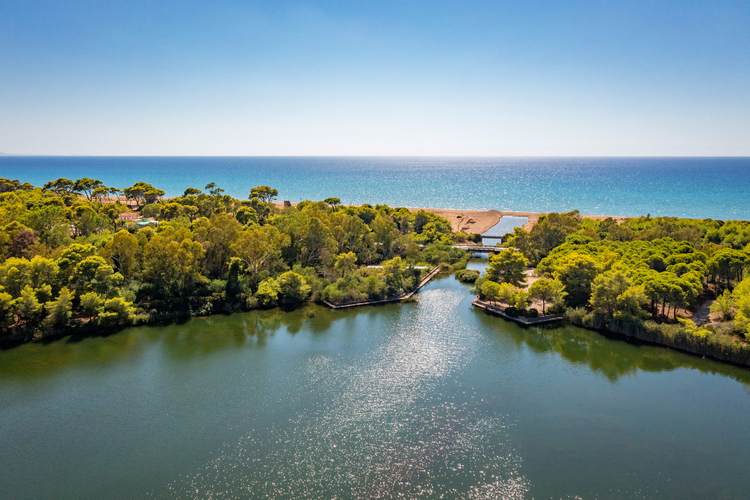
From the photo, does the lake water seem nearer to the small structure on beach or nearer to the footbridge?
the footbridge

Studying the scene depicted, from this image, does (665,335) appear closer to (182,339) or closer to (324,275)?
(324,275)

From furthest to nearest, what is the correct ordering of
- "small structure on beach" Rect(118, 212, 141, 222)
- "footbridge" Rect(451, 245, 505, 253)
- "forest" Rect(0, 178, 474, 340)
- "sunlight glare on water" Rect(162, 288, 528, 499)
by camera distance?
"small structure on beach" Rect(118, 212, 141, 222), "footbridge" Rect(451, 245, 505, 253), "forest" Rect(0, 178, 474, 340), "sunlight glare on water" Rect(162, 288, 528, 499)

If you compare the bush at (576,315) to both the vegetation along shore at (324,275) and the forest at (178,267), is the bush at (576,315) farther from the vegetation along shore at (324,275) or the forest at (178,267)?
the forest at (178,267)

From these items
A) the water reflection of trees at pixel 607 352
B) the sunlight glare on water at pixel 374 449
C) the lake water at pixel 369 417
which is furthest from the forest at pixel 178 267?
the sunlight glare on water at pixel 374 449

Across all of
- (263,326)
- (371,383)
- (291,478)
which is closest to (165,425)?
(291,478)

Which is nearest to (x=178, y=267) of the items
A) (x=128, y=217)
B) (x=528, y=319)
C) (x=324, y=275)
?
(x=324, y=275)

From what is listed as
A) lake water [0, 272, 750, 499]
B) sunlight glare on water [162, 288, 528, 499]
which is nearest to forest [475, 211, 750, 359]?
lake water [0, 272, 750, 499]
